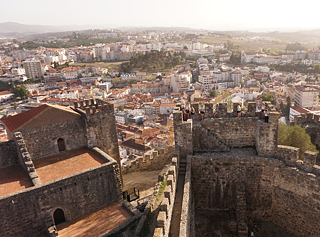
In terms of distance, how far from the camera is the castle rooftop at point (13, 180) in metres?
9.49

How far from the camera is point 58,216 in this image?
993 centimetres

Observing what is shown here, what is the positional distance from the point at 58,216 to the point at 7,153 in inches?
144

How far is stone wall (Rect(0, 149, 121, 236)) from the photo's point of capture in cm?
893

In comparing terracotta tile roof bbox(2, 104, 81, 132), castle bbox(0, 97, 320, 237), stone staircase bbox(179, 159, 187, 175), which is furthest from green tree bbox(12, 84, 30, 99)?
stone staircase bbox(179, 159, 187, 175)

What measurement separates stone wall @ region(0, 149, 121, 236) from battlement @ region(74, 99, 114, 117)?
264 centimetres

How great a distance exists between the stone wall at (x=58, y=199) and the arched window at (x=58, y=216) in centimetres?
15

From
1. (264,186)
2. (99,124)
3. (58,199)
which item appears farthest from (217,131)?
(58,199)

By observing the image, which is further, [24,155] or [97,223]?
[24,155]

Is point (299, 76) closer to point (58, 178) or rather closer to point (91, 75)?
point (91, 75)

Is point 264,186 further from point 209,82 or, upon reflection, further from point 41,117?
point 209,82

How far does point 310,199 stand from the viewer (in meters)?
8.99

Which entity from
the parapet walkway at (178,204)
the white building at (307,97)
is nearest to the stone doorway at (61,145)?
the parapet walkway at (178,204)

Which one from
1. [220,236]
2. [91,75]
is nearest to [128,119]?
[91,75]

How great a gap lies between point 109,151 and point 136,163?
248cm
